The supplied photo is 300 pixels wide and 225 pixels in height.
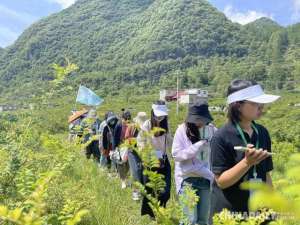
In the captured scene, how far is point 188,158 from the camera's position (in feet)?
13.0

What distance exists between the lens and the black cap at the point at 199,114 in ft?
13.3

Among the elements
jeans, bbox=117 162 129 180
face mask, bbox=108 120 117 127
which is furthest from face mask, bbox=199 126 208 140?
face mask, bbox=108 120 117 127

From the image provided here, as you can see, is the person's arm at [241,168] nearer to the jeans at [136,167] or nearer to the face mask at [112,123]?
the jeans at [136,167]

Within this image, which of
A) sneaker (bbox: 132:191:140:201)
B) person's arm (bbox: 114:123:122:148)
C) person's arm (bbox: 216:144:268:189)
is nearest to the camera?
person's arm (bbox: 216:144:268:189)

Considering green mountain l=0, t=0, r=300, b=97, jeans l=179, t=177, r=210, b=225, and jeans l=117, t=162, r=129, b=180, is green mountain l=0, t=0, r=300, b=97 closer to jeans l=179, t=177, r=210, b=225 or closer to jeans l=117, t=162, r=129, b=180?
jeans l=117, t=162, r=129, b=180

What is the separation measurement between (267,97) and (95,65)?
426 ft

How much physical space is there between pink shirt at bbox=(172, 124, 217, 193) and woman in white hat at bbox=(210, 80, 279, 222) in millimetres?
1320

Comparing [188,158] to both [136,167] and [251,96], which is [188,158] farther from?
[136,167]

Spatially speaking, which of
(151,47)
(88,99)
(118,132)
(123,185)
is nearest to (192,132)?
(123,185)

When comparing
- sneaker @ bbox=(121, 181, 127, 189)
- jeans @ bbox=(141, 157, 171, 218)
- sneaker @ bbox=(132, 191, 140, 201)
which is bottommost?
sneaker @ bbox=(132, 191, 140, 201)

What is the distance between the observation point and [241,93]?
261 cm

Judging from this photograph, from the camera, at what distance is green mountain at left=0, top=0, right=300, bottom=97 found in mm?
112062

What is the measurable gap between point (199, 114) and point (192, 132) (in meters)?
0.19

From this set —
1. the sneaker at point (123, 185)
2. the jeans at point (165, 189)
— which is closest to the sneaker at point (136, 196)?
the sneaker at point (123, 185)
